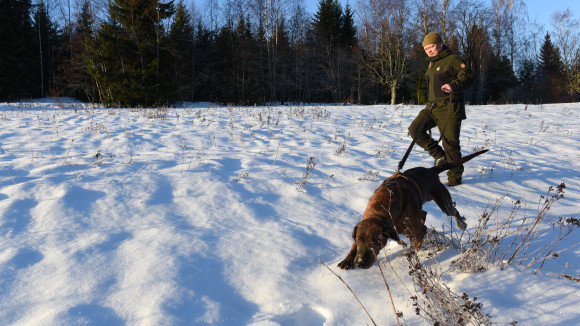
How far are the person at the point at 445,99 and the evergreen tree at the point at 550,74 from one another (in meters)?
35.7

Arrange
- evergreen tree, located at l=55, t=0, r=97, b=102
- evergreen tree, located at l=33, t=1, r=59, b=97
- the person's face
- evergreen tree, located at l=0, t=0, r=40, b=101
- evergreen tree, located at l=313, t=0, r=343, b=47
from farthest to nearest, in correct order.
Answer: evergreen tree, located at l=313, t=0, r=343, b=47 → evergreen tree, located at l=33, t=1, r=59, b=97 → evergreen tree, located at l=0, t=0, r=40, b=101 → evergreen tree, located at l=55, t=0, r=97, b=102 → the person's face

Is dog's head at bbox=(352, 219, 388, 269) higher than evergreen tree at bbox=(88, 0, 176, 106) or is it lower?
lower

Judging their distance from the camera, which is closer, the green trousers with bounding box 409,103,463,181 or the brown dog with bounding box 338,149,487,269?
the brown dog with bounding box 338,149,487,269

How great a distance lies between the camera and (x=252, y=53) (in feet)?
89.0

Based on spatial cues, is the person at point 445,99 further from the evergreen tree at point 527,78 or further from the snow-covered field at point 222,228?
the evergreen tree at point 527,78

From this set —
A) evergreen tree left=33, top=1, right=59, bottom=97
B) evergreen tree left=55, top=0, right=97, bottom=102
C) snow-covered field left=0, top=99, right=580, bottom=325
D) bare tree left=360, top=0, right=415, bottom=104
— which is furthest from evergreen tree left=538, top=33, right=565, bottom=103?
evergreen tree left=33, top=1, right=59, bottom=97

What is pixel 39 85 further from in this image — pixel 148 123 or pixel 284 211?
pixel 284 211

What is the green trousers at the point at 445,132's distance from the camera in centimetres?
416

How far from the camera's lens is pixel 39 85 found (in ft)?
87.7

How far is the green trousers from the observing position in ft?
13.7

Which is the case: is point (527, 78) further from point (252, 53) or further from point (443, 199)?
point (443, 199)

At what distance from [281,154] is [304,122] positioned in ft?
11.0

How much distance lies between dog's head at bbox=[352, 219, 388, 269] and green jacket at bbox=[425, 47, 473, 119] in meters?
2.62

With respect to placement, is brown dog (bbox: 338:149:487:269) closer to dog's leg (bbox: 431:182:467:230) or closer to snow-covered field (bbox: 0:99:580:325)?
dog's leg (bbox: 431:182:467:230)
